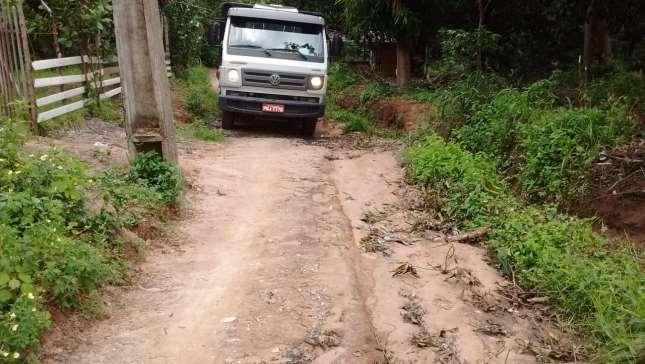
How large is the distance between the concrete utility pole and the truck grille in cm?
440

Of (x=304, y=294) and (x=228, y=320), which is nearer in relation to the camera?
(x=228, y=320)

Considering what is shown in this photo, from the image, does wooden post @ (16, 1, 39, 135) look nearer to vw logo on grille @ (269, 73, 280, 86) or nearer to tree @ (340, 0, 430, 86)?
vw logo on grille @ (269, 73, 280, 86)

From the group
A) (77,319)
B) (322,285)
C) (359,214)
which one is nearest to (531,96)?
(359,214)

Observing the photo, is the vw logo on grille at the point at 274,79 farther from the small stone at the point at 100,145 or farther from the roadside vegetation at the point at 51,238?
the roadside vegetation at the point at 51,238

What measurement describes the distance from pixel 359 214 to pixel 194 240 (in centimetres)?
203

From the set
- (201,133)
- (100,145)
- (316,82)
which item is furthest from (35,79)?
(316,82)

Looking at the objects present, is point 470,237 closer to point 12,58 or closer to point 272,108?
point 272,108

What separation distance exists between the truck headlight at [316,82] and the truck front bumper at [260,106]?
316mm

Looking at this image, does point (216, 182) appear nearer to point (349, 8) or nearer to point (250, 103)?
point (250, 103)

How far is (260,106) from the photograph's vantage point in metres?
10.7

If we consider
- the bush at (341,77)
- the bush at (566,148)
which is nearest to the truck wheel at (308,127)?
the bush at (566,148)

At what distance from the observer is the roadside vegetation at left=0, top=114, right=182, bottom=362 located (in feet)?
9.93

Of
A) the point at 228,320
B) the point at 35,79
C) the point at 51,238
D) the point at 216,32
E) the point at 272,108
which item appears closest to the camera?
the point at 51,238

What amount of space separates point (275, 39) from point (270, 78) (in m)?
0.95
